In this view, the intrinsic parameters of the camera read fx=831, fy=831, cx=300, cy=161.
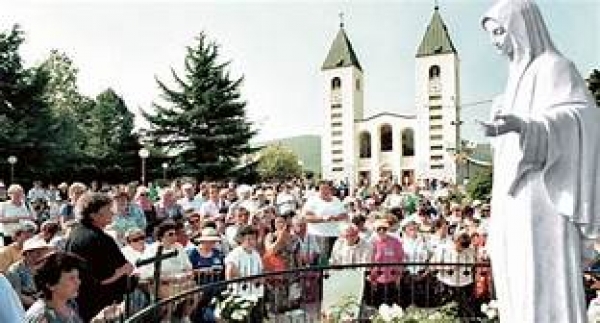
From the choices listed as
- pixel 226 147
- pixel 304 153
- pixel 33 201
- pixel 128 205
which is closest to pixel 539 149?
pixel 128 205

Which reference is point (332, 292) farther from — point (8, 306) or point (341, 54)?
point (341, 54)

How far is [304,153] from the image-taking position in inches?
5965

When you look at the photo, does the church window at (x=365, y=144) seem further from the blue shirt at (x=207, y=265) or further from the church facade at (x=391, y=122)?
the blue shirt at (x=207, y=265)

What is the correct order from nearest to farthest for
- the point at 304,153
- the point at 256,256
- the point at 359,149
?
the point at 256,256 < the point at 359,149 < the point at 304,153

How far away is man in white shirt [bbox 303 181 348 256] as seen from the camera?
12188mm

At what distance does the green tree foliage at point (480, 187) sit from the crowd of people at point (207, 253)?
11.6 m

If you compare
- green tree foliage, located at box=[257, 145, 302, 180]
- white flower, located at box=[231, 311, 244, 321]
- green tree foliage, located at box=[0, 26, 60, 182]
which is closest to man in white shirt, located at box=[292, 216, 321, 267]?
white flower, located at box=[231, 311, 244, 321]

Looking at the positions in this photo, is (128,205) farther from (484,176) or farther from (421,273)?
(484,176)

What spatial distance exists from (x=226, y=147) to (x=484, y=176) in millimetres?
20710

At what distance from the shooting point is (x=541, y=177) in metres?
4.33

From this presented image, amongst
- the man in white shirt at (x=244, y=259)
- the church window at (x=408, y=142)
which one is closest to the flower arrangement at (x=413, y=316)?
the man in white shirt at (x=244, y=259)

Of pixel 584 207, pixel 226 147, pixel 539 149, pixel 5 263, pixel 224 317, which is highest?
pixel 226 147

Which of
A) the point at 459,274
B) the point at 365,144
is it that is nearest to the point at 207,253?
the point at 459,274

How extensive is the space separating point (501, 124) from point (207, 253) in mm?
5662
